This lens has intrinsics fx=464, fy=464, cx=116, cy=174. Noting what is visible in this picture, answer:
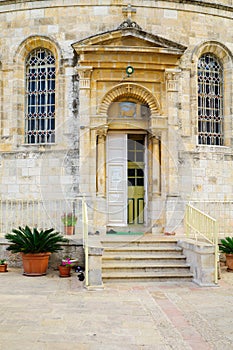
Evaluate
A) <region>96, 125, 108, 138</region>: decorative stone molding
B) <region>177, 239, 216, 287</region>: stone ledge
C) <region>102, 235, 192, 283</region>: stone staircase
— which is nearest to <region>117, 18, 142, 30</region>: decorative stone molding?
<region>96, 125, 108, 138</region>: decorative stone molding

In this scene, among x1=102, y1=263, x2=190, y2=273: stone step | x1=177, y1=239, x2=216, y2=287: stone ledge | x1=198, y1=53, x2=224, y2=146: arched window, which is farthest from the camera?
x1=198, y1=53, x2=224, y2=146: arched window

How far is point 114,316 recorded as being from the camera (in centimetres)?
677

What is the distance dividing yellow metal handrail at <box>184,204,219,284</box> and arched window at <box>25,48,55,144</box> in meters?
4.77

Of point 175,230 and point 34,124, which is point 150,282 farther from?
point 34,124

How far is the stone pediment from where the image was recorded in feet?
40.7

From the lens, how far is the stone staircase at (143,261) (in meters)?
9.38

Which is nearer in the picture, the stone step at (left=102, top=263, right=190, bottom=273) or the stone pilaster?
the stone step at (left=102, top=263, right=190, bottom=273)

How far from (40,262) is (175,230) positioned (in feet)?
13.2

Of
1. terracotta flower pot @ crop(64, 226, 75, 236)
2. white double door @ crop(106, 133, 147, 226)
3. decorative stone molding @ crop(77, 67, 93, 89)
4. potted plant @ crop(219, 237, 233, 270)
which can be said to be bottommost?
potted plant @ crop(219, 237, 233, 270)

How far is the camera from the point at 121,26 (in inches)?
495

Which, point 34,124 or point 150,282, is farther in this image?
point 34,124

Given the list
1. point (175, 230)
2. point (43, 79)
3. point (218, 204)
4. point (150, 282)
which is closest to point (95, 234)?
point (175, 230)

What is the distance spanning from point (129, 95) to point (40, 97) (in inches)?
104

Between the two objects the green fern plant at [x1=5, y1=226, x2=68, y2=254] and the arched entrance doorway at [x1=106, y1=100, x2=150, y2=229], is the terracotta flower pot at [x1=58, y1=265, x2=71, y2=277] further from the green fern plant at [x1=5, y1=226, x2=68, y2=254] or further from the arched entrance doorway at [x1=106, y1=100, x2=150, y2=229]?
the arched entrance doorway at [x1=106, y1=100, x2=150, y2=229]
